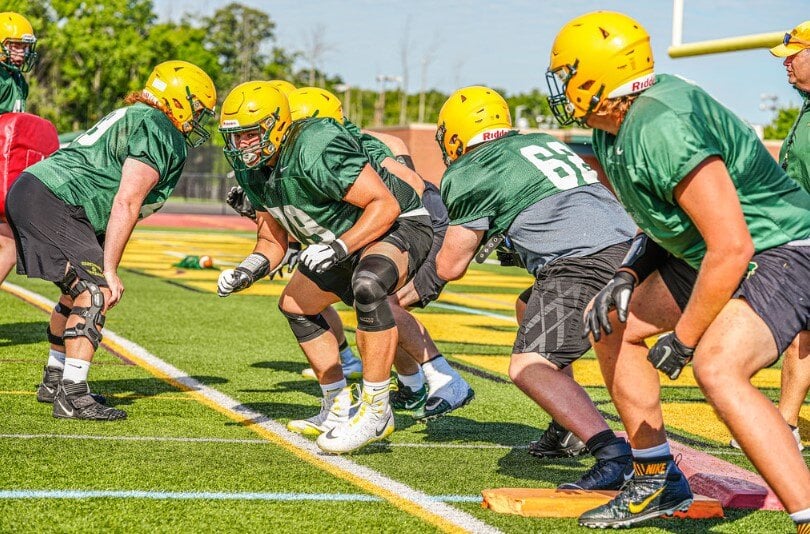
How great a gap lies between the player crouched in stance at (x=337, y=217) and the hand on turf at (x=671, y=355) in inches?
68.9

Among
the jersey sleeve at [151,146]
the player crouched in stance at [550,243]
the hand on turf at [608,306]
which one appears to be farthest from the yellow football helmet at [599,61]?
the jersey sleeve at [151,146]

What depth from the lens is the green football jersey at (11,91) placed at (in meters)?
8.25

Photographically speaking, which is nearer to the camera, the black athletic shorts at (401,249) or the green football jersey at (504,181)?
the green football jersey at (504,181)

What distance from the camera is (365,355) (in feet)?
17.2

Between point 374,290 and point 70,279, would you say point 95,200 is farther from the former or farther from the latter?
point 374,290

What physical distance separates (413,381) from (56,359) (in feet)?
6.60

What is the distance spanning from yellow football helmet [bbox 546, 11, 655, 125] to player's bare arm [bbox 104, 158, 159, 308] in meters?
2.61

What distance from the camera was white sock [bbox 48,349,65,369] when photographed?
6309 mm

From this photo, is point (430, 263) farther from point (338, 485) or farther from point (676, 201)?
point (676, 201)

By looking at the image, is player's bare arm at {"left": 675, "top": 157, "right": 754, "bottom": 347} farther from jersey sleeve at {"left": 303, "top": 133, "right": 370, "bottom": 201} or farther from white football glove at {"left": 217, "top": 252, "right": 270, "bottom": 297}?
white football glove at {"left": 217, "top": 252, "right": 270, "bottom": 297}

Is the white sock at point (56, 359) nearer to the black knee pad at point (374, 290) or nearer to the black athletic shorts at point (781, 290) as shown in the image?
the black knee pad at point (374, 290)

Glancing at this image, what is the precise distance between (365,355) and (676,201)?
6.85 feet

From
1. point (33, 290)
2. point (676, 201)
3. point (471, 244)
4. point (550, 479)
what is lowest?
point (33, 290)

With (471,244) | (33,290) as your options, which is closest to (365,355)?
(471,244)
